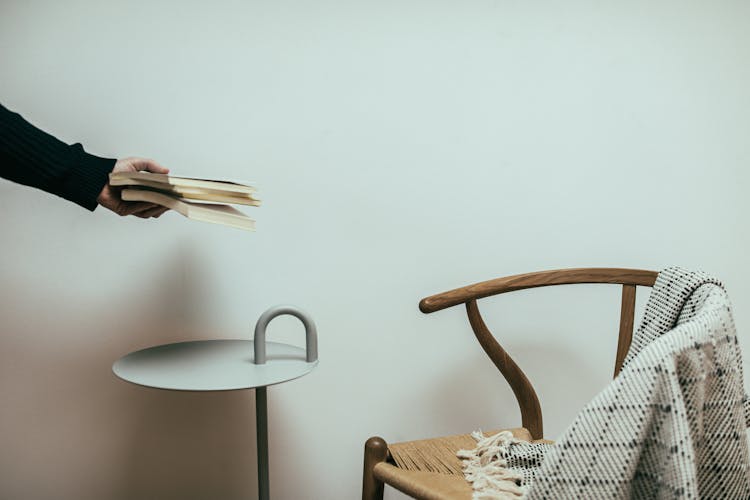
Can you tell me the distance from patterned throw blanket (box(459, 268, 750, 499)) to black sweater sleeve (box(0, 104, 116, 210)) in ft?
2.55

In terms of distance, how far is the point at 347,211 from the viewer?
1317mm

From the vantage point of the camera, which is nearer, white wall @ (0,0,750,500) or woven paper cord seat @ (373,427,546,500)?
woven paper cord seat @ (373,427,546,500)

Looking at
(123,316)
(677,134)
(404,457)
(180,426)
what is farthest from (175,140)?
(677,134)

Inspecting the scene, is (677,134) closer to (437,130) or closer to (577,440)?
(437,130)

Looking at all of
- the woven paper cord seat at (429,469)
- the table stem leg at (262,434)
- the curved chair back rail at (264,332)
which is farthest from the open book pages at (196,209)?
the woven paper cord seat at (429,469)

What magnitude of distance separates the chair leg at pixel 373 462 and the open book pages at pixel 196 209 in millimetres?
398

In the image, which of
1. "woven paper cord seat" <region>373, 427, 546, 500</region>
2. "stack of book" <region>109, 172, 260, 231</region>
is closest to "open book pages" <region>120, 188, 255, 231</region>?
"stack of book" <region>109, 172, 260, 231</region>

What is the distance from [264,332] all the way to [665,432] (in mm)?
632

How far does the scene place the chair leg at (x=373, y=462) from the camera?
0.98m

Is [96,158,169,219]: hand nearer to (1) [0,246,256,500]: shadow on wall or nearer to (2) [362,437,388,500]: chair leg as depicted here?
(1) [0,246,256,500]: shadow on wall

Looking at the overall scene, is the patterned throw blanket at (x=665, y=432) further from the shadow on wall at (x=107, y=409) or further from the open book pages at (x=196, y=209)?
the shadow on wall at (x=107, y=409)

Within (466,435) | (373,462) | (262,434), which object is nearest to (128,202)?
(262,434)

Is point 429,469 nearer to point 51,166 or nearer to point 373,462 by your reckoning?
point 373,462

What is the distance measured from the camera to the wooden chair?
0.93 metres
